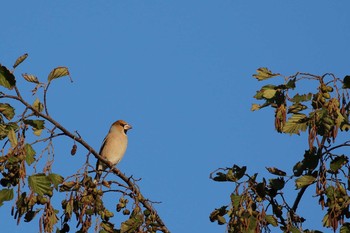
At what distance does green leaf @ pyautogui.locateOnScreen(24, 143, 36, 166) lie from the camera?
14.2ft

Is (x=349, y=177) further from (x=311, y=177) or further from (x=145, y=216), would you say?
(x=145, y=216)

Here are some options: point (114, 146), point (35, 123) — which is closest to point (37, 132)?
point (35, 123)

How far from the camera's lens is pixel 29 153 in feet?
14.3

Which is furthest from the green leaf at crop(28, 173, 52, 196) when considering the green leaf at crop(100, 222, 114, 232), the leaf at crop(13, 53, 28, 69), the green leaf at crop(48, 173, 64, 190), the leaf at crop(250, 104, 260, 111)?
the leaf at crop(250, 104, 260, 111)

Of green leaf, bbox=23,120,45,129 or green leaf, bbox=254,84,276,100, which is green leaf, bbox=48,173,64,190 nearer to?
green leaf, bbox=23,120,45,129

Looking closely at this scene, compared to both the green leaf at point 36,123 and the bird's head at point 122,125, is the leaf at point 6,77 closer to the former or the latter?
the green leaf at point 36,123

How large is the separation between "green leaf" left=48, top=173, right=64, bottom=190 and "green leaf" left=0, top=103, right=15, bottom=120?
17.2 inches

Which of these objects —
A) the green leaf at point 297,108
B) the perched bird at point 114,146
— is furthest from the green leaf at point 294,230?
the perched bird at point 114,146

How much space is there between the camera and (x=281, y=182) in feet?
14.8

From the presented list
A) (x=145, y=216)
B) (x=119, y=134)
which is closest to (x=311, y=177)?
(x=145, y=216)

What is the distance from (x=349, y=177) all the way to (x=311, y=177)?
0.23 m

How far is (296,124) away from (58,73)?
1.53 m

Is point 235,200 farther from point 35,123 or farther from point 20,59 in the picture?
point 20,59

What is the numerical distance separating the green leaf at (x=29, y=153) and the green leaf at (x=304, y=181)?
160 centimetres
